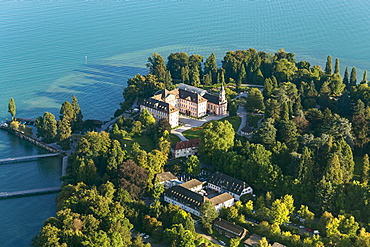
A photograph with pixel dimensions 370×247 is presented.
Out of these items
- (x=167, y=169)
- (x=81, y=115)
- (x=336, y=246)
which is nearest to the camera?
(x=336, y=246)

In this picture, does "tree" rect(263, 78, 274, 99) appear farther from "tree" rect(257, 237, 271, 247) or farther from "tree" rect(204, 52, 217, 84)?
"tree" rect(257, 237, 271, 247)

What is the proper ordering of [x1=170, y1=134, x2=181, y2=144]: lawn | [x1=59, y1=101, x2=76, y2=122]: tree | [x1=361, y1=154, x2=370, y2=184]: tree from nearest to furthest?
[x1=361, y1=154, x2=370, y2=184]: tree
[x1=170, y1=134, x2=181, y2=144]: lawn
[x1=59, y1=101, x2=76, y2=122]: tree

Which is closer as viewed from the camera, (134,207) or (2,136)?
(134,207)

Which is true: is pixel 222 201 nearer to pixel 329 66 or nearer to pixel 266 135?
pixel 266 135

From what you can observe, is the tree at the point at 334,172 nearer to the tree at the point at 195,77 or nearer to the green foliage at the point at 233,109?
the green foliage at the point at 233,109

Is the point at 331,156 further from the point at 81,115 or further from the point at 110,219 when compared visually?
the point at 81,115

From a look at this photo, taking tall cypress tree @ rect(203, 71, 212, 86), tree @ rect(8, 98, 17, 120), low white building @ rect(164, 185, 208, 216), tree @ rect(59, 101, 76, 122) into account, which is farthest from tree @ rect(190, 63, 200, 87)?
low white building @ rect(164, 185, 208, 216)

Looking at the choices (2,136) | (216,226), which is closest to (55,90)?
(2,136)
